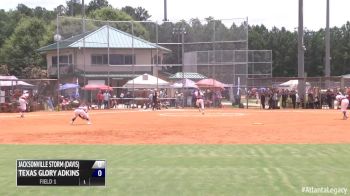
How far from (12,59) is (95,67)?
35.5 metres

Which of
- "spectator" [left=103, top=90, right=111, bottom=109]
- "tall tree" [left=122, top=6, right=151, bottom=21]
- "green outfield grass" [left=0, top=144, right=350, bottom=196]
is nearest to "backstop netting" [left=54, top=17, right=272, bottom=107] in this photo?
"spectator" [left=103, top=90, right=111, bottom=109]

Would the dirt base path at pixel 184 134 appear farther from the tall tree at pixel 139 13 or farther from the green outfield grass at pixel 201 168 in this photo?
the tall tree at pixel 139 13

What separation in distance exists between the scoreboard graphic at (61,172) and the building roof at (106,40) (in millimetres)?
46660

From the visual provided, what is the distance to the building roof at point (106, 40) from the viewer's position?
5362cm

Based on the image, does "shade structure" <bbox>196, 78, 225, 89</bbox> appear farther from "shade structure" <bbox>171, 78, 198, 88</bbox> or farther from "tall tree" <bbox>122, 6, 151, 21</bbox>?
"tall tree" <bbox>122, 6, 151, 21</bbox>

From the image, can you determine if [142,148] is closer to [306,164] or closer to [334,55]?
[306,164]

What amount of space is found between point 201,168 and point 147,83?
127 feet

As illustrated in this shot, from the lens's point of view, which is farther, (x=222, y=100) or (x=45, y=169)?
(x=222, y=100)

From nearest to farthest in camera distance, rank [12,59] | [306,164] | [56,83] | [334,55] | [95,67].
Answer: [306,164] < [56,83] < [95,67] < [12,59] < [334,55]

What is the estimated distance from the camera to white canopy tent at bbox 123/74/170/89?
51250mm

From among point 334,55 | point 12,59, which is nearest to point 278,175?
point 12,59

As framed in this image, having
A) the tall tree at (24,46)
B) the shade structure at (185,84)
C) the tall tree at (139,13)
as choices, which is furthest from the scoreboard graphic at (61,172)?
the tall tree at (139,13)

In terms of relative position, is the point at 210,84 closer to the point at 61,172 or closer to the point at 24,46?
the point at 61,172

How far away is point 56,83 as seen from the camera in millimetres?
48531
